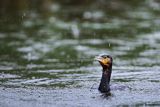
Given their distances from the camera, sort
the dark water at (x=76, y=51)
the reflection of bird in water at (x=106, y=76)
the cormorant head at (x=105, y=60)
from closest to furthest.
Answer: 1. the dark water at (x=76, y=51)
2. the cormorant head at (x=105, y=60)
3. the reflection of bird in water at (x=106, y=76)

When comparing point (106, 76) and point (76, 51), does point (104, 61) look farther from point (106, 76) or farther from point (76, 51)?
point (76, 51)

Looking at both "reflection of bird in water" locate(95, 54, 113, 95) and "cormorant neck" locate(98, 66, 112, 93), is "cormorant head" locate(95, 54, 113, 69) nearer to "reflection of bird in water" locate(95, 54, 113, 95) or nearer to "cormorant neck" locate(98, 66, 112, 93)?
"reflection of bird in water" locate(95, 54, 113, 95)

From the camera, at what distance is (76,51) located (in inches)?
1028

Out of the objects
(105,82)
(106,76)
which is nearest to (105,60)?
(106,76)

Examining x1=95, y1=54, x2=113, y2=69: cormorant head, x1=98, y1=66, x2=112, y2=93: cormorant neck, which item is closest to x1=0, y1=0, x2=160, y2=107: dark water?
x1=98, y1=66, x2=112, y2=93: cormorant neck

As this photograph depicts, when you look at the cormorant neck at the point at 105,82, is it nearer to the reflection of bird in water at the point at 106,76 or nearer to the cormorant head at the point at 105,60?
the reflection of bird in water at the point at 106,76

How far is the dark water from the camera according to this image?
1731cm

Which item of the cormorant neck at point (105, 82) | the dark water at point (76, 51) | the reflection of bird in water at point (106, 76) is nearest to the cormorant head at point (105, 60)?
the reflection of bird in water at point (106, 76)

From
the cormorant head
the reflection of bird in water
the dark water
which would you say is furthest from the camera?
the reflection of bird in water

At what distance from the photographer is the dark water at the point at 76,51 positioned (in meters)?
17.3

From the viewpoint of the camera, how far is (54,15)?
3659 cm

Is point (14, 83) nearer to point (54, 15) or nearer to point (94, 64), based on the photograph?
point (94, 64)

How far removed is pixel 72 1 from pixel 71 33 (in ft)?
36.2

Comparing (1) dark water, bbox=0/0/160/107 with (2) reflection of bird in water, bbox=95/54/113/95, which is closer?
(1) dark water, bbox=0/0/160/107
